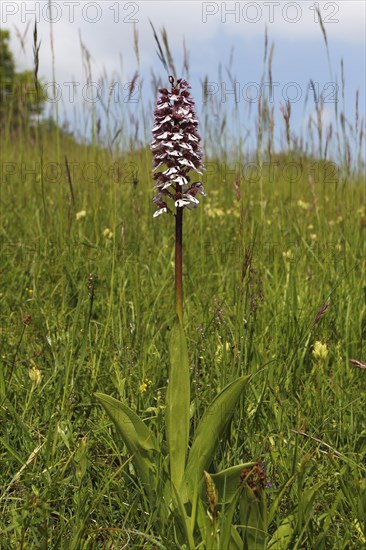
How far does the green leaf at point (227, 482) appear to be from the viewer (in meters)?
1.35

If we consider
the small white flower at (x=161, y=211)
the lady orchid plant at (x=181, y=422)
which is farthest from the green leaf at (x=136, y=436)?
the small white flower at (x=161, y=211)

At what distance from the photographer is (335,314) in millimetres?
2582

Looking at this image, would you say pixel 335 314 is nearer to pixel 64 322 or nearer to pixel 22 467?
pixel 64 322

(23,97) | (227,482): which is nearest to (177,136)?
(227,482)

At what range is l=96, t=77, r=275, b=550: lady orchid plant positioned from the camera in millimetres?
1385

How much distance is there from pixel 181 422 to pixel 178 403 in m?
0.05

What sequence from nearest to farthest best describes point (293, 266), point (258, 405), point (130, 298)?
1. point (258, 405)
2. point (130, 298)
3. point (293, 266)

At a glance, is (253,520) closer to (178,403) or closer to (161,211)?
(178,403)

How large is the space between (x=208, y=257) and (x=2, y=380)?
1790 millimetres

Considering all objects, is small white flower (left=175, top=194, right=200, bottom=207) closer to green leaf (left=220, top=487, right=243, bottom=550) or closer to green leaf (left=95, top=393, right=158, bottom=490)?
green leaf (left=95, top=393, right=158, bottom=490)

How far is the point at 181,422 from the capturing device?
4.78ft

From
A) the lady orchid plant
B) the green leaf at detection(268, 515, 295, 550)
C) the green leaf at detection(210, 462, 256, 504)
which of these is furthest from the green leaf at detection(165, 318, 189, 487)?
the green leaf at detection(268, 515, 295, 550)

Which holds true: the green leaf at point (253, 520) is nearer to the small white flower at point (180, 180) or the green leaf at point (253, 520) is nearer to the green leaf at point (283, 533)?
the green leaf at point (283, 533)

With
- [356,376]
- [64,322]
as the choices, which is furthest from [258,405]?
[64,322]
